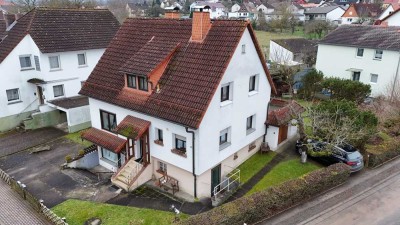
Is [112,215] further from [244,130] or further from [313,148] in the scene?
[313,148]

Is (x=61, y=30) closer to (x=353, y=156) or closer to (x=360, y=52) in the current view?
(x=353, y=156)

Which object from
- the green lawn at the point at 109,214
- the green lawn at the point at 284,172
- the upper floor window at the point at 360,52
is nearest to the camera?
the green lawn at the point at 109,214

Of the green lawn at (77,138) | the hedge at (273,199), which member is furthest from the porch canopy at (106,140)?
the hedge at (273,199)

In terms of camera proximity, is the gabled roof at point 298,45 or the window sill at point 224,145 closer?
the window sill at point 224,145

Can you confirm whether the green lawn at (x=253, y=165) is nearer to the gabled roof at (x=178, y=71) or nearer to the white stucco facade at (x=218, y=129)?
the white stucco facade at (x=218, y=129)

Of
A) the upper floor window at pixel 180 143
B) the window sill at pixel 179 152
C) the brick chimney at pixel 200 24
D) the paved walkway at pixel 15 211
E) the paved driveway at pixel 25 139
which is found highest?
the brick chimney at pixel 200 24

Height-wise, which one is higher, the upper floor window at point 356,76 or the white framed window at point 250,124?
the upper floor window at point 356,76
